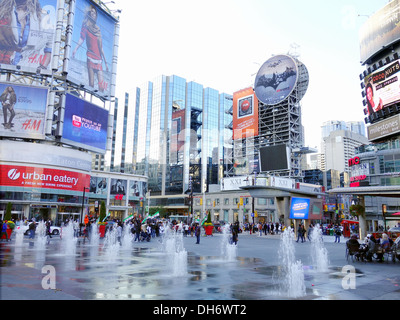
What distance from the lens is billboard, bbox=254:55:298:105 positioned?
55.8m

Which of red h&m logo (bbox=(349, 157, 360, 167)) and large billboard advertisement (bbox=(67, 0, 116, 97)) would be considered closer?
large billboard advertisement (bbox=(67, 0, 116, 97))

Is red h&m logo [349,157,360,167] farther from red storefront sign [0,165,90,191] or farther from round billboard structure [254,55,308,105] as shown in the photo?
red storefront sign [0,165,90,191]

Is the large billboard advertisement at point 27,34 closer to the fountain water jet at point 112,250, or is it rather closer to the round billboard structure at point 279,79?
the round billboard structure at point 279,79

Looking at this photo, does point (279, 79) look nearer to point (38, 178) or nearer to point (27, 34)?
point (27, 34)

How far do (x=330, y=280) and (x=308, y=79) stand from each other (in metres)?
52.3

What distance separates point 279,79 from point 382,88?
16734 millimetres

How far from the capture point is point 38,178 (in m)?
54.6

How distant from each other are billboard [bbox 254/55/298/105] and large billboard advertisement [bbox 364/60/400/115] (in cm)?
1130

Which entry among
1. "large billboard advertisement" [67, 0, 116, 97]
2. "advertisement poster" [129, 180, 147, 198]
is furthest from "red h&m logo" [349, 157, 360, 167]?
"advertisement poster" [129, 180, 147, 198]

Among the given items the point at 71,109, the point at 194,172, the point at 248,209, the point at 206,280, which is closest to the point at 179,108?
the point at 194,172

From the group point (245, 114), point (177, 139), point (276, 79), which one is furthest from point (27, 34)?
point (177, 139)

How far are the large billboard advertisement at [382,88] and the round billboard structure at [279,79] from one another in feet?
34.8

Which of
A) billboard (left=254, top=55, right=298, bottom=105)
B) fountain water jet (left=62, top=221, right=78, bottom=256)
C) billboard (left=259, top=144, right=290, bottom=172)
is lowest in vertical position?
fountain water jet (left=62, top=221, right=78, bottom=256)
